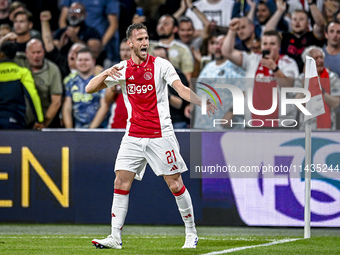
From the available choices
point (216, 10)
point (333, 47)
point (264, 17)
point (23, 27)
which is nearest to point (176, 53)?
point (216, 10)

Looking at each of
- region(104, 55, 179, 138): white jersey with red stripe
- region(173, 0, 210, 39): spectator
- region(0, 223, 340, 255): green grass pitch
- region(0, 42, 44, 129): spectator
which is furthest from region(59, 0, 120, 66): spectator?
region(104, 55, 179, 138): white jersey with red stripe

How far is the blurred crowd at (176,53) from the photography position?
364 inches

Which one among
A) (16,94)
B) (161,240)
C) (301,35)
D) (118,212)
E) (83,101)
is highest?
(301,35)

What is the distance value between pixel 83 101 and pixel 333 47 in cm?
422

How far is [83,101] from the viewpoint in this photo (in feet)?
35.1

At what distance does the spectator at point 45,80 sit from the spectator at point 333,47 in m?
4.48

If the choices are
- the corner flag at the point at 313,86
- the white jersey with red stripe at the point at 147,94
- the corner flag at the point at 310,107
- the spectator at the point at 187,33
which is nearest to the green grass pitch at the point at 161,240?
the corner flag at the point at 310,107

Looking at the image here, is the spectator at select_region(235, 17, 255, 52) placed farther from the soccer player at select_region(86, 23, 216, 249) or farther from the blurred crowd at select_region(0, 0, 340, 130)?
the soccer player at select_region(86, 23, 216, 249)

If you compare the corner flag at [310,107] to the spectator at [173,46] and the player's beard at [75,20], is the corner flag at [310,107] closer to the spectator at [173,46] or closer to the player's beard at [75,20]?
the spectator at [173,46]

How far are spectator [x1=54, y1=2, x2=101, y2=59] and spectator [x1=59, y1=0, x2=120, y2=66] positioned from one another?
13cm

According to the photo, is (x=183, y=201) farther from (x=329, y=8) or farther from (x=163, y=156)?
(x=329, y=8)

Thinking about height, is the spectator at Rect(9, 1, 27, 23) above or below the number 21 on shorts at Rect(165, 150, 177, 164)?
above

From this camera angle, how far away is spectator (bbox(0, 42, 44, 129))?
10125 mm

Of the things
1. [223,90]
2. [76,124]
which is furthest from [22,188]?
[223,90]
